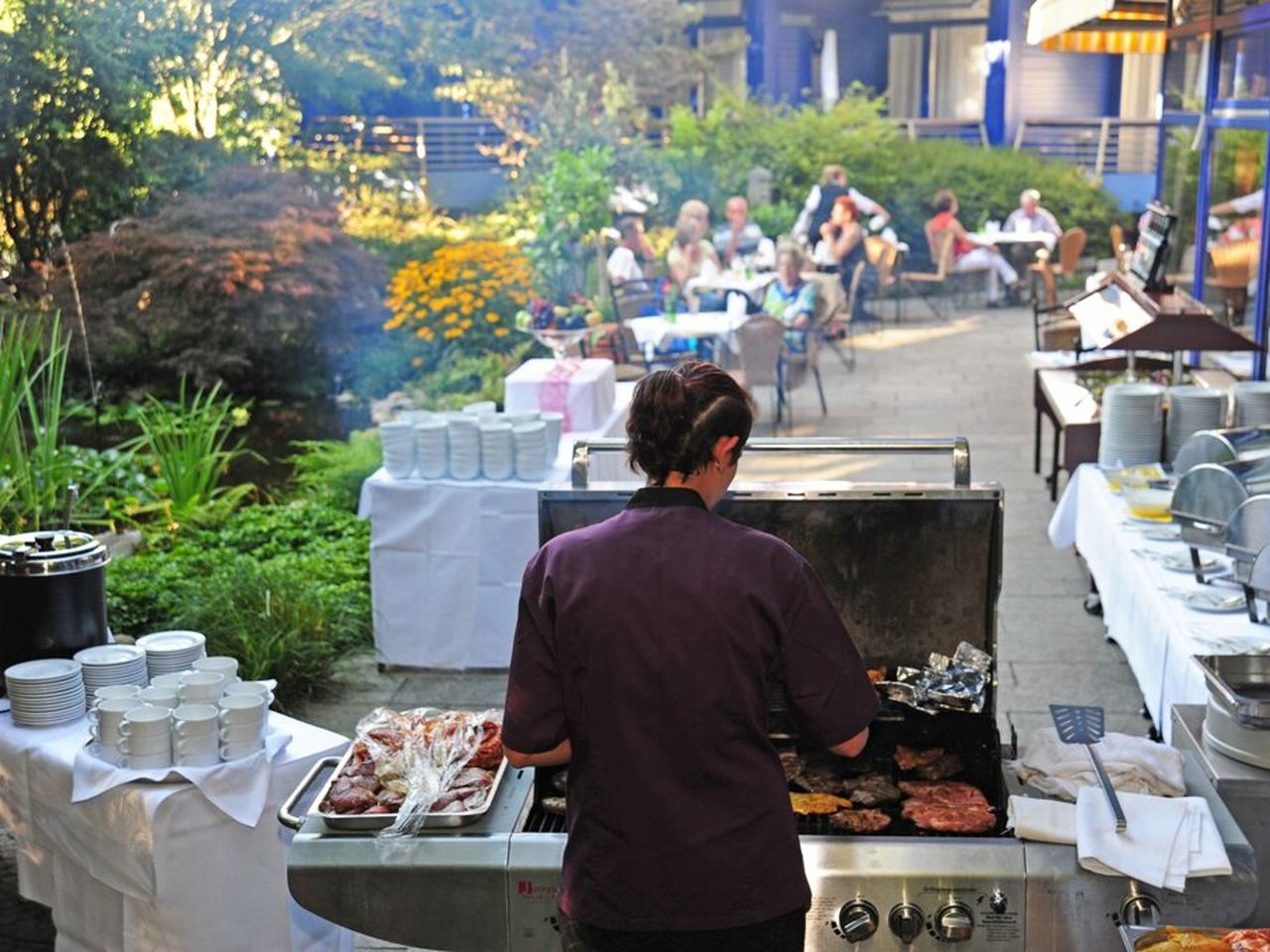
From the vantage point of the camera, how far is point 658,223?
19.2m

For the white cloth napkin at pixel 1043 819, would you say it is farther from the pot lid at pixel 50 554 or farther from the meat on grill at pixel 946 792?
the pot lid at pixel 50 554

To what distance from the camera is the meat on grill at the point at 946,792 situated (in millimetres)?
3271

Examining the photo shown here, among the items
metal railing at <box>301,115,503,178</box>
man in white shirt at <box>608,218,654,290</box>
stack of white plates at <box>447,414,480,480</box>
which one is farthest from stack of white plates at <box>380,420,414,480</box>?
metal railing at <box>301,115,503,178</box>

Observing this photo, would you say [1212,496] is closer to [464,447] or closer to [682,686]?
[464,447]

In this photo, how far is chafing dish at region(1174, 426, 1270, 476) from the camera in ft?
17.5

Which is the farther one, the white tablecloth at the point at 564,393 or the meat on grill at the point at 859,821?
the white tablecloth at the point at 564,393

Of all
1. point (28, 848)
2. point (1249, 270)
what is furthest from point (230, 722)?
point (1249, 270)

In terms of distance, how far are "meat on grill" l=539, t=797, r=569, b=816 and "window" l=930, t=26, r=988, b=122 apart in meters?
26.0

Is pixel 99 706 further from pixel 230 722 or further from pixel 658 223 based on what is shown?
pixel 658 223

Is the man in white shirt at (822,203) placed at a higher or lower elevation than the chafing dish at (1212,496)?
higher

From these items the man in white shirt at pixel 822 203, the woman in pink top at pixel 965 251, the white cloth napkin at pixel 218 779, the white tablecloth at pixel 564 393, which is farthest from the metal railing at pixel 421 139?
the white cloth napkin at pixel 218 779

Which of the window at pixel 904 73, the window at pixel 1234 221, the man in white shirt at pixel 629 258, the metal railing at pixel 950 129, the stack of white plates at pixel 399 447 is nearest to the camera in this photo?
the stack of white plates at pixel 399 447

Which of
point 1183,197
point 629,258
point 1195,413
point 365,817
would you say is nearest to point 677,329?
point 629,258

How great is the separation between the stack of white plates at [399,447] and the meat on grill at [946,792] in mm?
3471
